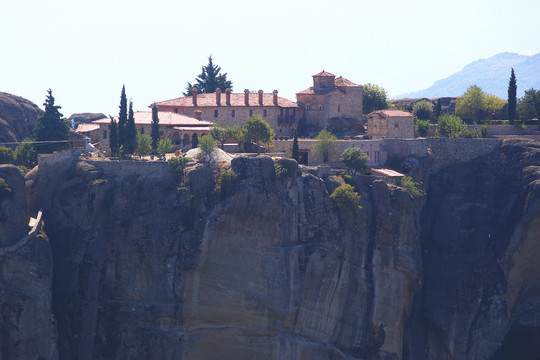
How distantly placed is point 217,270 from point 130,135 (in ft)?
60.4

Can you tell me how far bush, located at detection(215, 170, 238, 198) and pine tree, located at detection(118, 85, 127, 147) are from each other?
44.6 ft

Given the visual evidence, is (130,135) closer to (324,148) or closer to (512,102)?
(324,148)

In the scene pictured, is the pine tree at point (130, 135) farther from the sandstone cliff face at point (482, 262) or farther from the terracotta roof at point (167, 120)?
the sandstone cliff face at point (482, 262)

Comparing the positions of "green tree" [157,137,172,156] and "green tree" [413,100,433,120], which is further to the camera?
"green tree" [413,100,433,120]

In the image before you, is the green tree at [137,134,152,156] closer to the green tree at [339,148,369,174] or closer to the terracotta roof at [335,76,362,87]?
the green tree at [339,148,369,174]

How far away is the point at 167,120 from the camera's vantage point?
310ft

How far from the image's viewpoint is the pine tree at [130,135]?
85562mm

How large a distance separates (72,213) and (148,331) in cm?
1316

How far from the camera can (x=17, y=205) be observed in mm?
75188

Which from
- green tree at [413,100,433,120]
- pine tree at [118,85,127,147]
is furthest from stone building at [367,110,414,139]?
pine tree at [118,85,127,147]

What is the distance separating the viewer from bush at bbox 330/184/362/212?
3130 inches

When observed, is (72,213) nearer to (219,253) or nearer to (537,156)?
(219,253)

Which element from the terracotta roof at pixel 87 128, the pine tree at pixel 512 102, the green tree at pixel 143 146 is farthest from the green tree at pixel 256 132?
the pine tree at pixel 512 102

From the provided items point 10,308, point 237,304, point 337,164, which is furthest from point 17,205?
point 337,164
